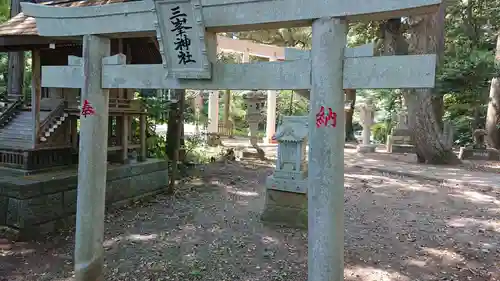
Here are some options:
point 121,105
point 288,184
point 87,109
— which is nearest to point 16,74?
point 121,105

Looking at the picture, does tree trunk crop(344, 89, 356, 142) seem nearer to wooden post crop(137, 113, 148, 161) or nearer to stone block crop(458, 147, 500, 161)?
stone block crop(458, 147, 500, 161)

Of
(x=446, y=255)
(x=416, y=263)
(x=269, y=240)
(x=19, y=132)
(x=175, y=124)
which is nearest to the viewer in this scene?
(x=416, y=263)

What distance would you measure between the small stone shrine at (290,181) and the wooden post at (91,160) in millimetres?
3075

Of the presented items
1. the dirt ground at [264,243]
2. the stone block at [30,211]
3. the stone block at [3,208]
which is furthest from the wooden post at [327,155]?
the stone block at [3,208]

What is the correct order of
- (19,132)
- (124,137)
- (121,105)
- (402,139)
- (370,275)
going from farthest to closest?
(402,139) < (124,137) < (121,105) < (19,132) < (370,275)

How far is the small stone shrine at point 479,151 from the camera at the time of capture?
13.5 metres

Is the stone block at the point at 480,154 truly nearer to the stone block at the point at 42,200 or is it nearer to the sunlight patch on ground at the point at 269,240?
the sunlight patch on ground at the point at 269,240

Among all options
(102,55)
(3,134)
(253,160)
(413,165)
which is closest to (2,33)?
(3,134)

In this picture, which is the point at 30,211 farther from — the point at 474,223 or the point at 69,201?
the point at 474,223

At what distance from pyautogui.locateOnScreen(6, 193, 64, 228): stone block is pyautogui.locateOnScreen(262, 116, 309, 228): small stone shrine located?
3.44 m

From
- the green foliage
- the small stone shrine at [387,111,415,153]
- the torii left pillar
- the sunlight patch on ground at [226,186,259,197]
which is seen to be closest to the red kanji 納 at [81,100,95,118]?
the sunlight patch on ground at [226,186,259,197]

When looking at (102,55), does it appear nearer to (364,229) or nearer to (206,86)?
(206,86)

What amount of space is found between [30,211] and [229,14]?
4647mm

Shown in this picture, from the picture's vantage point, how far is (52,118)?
24.5ft
